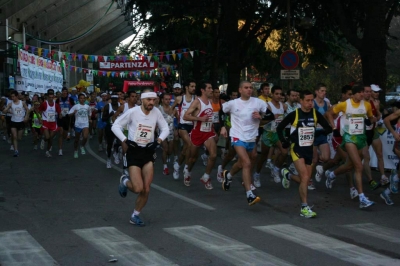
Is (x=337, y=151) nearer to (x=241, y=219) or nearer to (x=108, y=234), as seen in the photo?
(x=241, y=219)

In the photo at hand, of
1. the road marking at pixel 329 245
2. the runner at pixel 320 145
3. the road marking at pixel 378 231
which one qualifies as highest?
the runner at pixel 320 145

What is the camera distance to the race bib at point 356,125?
431 inches

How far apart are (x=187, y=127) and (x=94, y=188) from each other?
2170 mm

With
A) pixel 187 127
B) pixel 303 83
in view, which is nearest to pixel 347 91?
pixel 187 127

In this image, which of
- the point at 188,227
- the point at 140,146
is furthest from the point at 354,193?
the point at 140,146

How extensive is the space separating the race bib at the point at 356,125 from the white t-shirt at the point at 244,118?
1316 millimetres

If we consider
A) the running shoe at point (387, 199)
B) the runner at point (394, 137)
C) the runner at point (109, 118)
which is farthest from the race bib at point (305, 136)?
the runner at point (109, 118)

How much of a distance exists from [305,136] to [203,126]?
3.01 m

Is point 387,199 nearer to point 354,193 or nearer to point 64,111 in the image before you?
point 354,193

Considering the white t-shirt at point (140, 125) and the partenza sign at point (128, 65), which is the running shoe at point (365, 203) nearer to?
the white t-shirt at point (140, 125)

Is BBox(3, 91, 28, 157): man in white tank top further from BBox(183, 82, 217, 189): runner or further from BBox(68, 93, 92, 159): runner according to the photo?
BBox(183, 82, 217, 189): runner

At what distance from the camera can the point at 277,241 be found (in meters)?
8.04

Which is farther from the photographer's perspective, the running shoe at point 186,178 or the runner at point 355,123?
the running shoe at point 186,178

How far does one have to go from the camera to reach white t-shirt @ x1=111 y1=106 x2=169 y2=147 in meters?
9.45
